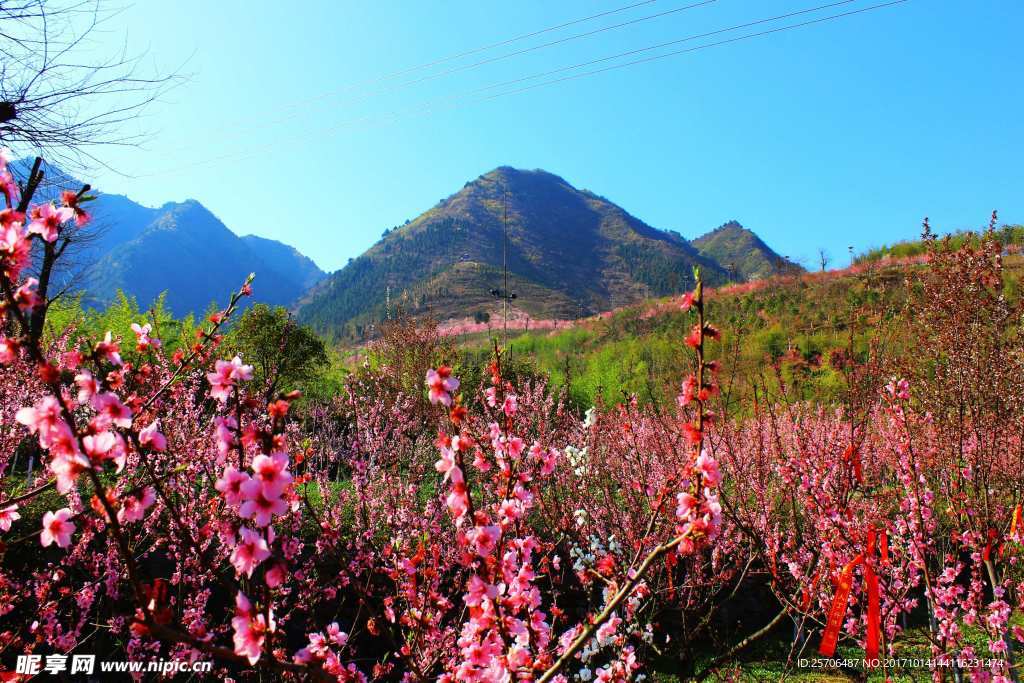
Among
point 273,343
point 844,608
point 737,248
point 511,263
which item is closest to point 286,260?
point 511,263

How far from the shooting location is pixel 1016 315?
3.21m

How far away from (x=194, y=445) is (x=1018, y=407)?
16.7 ft

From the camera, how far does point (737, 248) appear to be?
397ft

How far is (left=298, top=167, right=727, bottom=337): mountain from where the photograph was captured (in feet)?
211

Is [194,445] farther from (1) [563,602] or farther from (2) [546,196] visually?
(2) [546,196]

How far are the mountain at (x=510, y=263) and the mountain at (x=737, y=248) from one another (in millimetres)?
6554

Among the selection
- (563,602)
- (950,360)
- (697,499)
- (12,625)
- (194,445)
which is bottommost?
(563,602)

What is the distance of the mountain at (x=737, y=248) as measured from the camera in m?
103

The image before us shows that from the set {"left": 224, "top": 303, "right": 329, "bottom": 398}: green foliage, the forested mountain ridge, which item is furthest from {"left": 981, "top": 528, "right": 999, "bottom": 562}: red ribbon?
the forested mountain ridge

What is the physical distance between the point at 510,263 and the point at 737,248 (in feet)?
193

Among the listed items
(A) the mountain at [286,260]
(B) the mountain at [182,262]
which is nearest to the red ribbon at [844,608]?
(B) the mountain at [182,262]

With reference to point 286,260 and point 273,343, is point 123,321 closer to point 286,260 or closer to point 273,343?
point 273,343

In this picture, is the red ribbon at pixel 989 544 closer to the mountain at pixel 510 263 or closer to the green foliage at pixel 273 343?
the green foliage at pixel 273 343

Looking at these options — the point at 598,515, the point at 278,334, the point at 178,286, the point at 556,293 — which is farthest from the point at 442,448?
the point at 178,286
